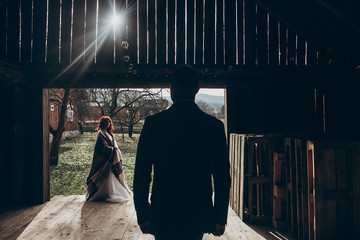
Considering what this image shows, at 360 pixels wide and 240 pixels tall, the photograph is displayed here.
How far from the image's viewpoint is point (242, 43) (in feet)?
Result: 19.5

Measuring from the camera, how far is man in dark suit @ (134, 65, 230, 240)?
1.69m

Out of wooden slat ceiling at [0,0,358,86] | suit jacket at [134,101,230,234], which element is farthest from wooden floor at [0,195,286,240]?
wooden slat ceiling at [0,0,358,86]

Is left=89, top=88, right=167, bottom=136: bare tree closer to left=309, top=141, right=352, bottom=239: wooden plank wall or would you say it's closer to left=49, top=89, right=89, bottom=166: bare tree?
left=49, top=89, right=89, bottom=166: bare tree

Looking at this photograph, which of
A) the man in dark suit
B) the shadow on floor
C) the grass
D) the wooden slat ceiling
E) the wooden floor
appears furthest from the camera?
the grass

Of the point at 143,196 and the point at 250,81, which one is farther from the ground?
the point at 250,81

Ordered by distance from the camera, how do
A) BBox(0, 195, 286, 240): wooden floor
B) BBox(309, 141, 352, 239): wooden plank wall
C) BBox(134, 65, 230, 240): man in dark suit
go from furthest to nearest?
BBox(0, 195, 286, 240): wooden floor < BBox(309, 141, 352, 239): wooden plank wall < BBox(134, 65, 230, 240): man in dark suit

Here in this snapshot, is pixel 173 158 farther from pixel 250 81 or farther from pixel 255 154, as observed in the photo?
pixel 250 81

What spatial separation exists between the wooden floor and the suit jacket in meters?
2.71

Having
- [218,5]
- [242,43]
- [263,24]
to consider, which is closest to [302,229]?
[242,43]

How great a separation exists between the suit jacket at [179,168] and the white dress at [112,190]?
188 inches

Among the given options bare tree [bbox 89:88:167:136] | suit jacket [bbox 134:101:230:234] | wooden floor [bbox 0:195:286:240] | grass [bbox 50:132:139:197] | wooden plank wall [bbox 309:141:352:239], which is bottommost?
grass [bbox 50:132:139:197]

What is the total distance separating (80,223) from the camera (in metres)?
4.66

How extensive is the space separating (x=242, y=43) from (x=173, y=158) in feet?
16.8

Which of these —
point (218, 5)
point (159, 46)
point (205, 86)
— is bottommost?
point (205, 86)
